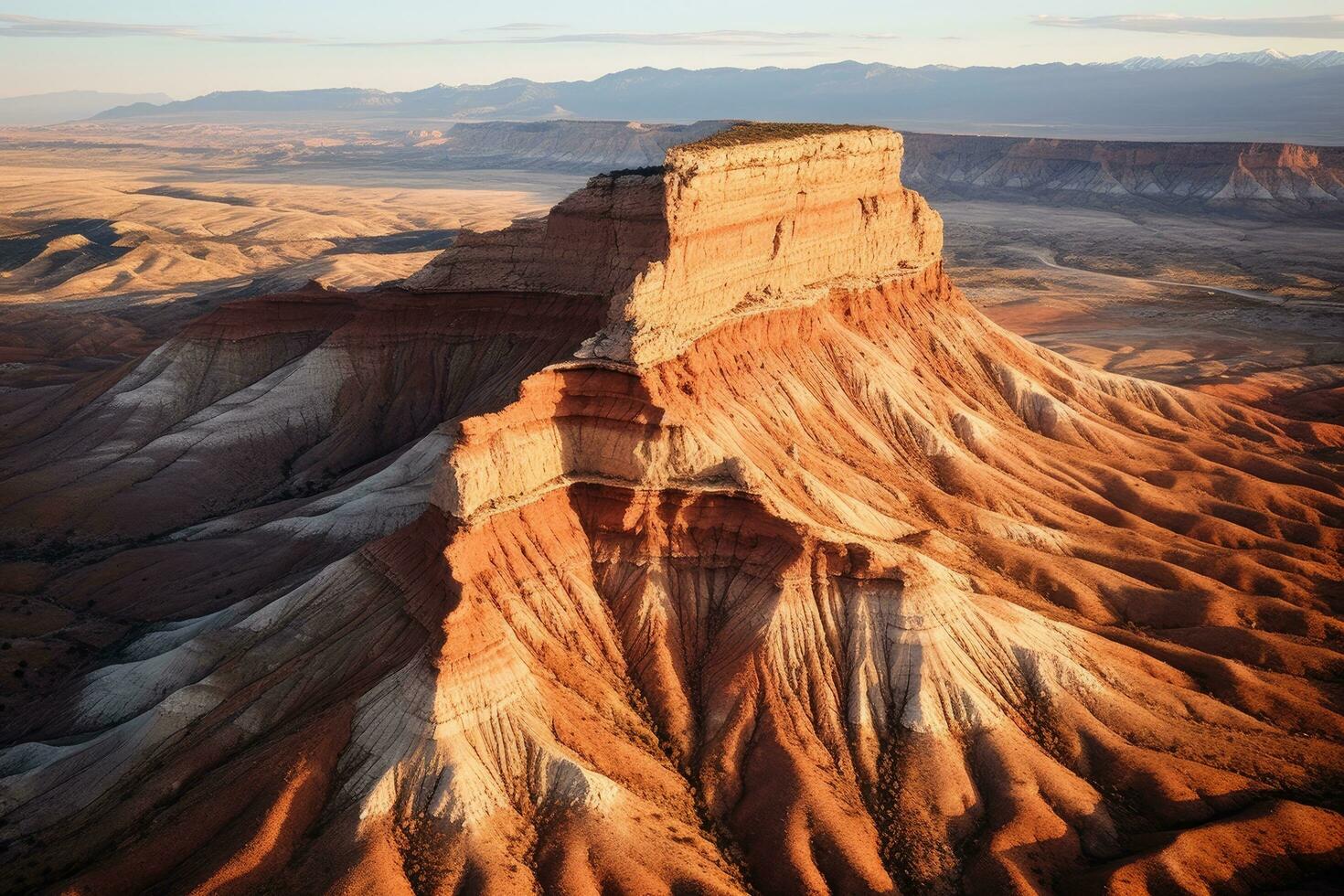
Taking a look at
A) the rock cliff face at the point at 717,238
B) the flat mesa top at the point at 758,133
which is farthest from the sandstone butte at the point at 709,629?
the flat mesa top at the point at 758,133

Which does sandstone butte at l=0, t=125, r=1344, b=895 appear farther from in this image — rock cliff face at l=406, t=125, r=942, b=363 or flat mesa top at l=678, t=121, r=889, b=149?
flat mesa top at l=678, t=121, r=889, b=149

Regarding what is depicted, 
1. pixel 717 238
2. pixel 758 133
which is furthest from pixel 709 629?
pixel 758 133

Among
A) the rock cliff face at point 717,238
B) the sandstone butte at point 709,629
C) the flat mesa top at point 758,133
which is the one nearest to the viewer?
the sandstone butte at point 709,629

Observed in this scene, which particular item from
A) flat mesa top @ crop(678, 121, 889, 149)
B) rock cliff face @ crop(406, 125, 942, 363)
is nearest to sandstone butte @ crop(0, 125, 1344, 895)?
rock cliff face @ crop(406, 125, 942, 363)

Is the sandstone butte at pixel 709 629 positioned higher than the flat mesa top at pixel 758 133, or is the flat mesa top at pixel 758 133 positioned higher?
the flat mesa top at pixel 758 133

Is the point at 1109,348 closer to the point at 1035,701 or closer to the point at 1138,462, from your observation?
the point at 1138,462

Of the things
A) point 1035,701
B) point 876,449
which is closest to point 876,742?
point 1035,701

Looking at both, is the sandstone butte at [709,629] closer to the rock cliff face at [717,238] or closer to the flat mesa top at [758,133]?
the rock cliff face at [717,238]
